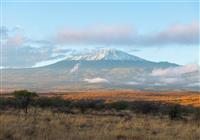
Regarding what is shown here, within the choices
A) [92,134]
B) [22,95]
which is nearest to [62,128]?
[92,134]

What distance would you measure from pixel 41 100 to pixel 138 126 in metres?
25.6

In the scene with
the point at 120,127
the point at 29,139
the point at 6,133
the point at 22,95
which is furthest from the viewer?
the point at 22,95

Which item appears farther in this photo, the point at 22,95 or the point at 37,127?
the point at 22,95

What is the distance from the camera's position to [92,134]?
17203 millimetres

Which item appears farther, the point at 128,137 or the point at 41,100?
the point at 41,100

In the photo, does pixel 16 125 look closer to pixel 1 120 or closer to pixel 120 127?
pixel 1 120

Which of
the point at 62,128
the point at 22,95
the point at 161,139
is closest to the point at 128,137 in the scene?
the point at 161,139

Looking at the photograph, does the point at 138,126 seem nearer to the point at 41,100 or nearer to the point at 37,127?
the point at 37,127

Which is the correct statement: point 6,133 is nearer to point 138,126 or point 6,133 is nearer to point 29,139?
point 29,139

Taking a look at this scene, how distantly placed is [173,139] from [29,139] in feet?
15.6

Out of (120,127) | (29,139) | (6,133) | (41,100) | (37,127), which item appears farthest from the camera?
(41,100)

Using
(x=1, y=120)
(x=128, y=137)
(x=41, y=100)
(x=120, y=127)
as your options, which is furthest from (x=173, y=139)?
(x=41, y=100)

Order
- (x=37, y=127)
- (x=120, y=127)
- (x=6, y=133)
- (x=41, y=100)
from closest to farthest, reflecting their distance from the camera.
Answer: (x=6, y=133)
(x=37, y=127)
(x=120, y=127)
(x=41, y=100)

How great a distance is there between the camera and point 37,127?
1911cm
